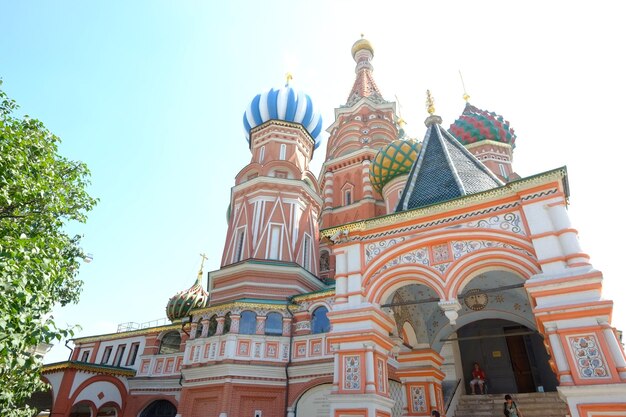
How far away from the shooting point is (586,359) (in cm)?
565

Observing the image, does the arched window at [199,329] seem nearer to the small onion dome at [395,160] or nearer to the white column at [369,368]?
the white column at [369,368]

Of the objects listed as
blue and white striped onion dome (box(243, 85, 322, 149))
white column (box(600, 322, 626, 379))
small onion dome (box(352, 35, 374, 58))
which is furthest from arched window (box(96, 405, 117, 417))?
small onion dome (box(352, 35, 374, 58))

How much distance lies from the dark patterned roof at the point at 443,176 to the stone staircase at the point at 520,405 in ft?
Answer: 17.7

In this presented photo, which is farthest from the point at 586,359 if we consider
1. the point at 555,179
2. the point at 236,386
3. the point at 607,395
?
the point at 236,386

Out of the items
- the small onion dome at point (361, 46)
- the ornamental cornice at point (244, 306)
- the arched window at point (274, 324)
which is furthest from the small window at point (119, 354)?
the small onion dome at point (361, 46)

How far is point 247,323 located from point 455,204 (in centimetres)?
955

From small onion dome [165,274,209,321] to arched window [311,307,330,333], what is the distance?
829 cm

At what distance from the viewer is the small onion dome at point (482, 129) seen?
20.8 meters

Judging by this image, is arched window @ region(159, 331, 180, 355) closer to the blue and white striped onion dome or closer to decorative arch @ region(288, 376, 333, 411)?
decorative arch @ region(288, 376, 333, 411)

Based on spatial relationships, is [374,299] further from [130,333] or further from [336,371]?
[130,333]

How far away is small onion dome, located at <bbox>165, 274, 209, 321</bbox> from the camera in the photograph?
68.3ft

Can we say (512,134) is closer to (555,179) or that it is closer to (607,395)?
(555,179)

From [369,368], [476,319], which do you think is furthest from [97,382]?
[476,319]

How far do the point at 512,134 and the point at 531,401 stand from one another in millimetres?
15428
